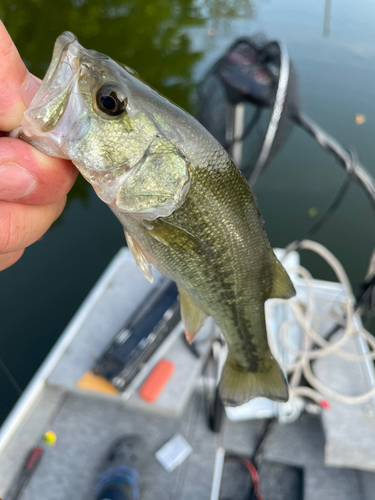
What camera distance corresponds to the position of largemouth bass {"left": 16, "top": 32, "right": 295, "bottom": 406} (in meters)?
1.14

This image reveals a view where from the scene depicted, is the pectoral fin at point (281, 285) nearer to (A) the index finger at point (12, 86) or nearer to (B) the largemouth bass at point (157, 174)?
(B) the largemouth bass at point (157, 174)

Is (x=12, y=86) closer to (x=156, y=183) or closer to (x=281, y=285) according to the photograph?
(x=156, y=183)

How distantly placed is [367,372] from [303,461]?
3.16 feet

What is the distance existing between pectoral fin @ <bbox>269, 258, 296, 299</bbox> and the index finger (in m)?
1.11

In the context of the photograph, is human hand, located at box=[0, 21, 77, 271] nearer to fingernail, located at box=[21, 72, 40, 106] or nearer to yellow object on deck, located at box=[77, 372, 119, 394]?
fingernail, located at box=[21, 72, 40, 106]

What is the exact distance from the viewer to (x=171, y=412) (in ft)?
9.41

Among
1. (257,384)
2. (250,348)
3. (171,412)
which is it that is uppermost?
(250,348)

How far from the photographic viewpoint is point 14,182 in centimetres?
112

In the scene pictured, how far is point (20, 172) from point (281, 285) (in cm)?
111

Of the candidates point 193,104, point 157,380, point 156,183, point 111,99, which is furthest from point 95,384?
point 193,104

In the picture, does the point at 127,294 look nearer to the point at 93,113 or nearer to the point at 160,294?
the point at 160,294

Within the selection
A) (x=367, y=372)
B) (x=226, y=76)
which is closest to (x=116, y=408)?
(x=367, y=372)

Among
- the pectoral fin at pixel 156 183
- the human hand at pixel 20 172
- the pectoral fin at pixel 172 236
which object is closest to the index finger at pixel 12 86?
the human hand at pixel 20 172

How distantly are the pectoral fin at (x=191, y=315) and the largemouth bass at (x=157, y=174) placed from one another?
0.07 metres
